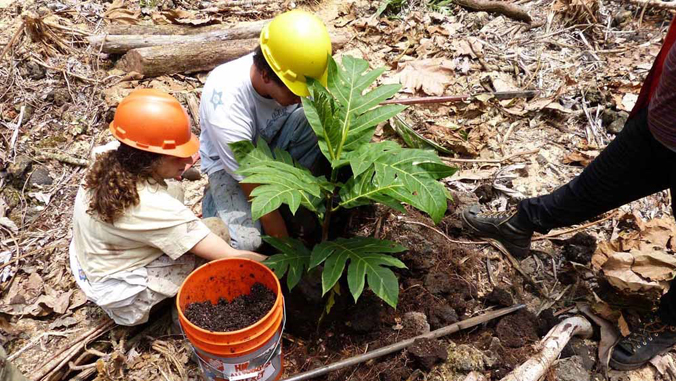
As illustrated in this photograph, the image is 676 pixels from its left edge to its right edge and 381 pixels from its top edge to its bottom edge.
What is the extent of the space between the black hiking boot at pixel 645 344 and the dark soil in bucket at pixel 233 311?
2.05 m

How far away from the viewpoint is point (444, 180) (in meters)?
3.86

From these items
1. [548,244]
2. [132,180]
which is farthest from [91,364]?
[548,244]

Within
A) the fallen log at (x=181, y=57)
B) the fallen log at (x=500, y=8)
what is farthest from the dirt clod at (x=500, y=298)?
the fallen log at (x=500, y=8)

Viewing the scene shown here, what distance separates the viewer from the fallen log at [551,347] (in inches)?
97.5

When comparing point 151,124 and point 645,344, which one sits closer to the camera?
point 151,124

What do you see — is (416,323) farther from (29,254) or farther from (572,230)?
(29,254)

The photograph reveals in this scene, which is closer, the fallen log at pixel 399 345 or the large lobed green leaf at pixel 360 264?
the large lobed green leaf at pixel 360 264

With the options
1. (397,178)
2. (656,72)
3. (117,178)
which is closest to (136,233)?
(117,178)

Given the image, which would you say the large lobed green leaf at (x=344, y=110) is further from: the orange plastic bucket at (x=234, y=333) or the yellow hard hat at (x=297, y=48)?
the orange plastic bucket at (x=234, y=333)

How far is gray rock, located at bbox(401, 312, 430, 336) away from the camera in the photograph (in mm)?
2690

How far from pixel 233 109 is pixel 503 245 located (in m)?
2.04

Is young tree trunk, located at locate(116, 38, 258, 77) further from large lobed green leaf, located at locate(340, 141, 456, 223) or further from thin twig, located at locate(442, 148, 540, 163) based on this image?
large lobed green leaf, located at locate(340, 141, 456, 223)

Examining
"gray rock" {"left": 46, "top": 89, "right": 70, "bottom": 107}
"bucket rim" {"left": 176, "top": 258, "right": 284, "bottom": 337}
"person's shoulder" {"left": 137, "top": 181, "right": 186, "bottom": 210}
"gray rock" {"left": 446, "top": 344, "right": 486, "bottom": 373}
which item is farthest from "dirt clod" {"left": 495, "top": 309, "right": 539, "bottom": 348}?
"gray rock" {"left": 46, "top": 89, "right": 70, "bottom": 107}

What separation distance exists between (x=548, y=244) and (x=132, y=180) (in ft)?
9.12
